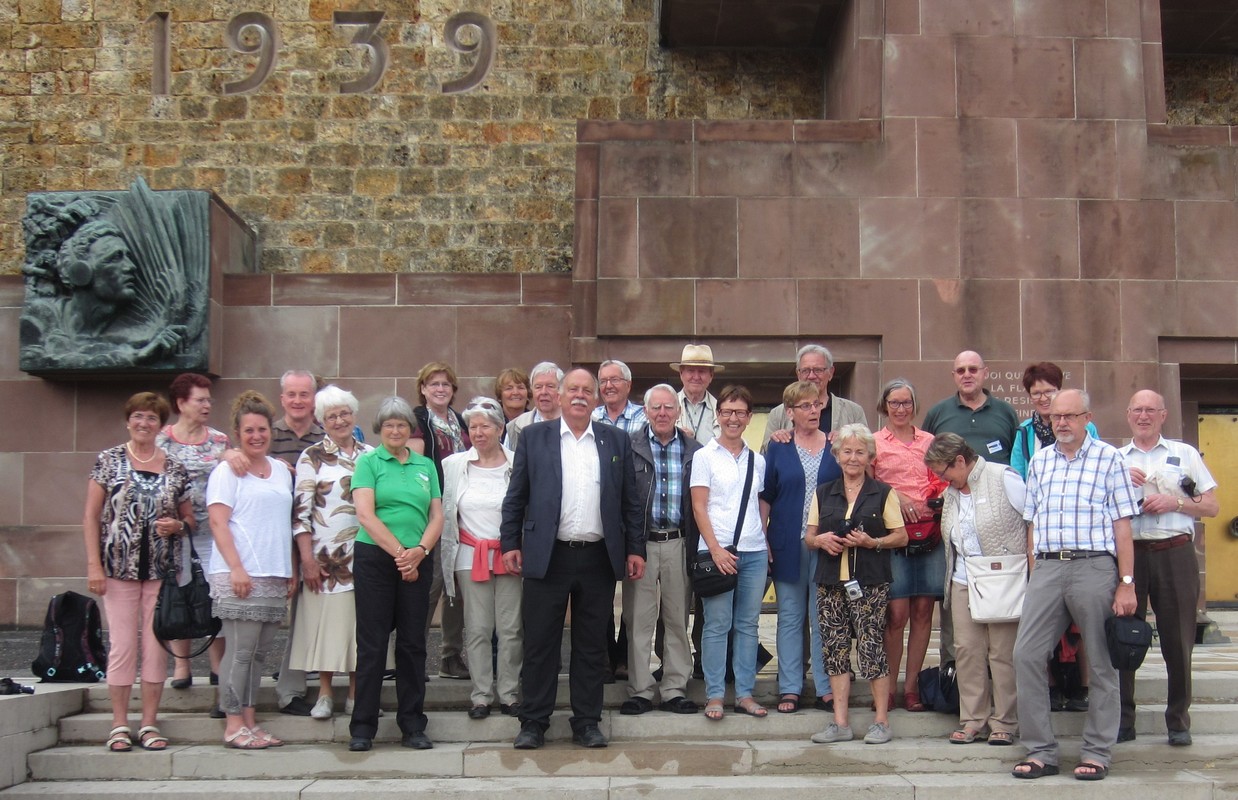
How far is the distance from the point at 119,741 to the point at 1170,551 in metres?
5.38

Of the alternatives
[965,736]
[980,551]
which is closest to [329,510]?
[980,551]

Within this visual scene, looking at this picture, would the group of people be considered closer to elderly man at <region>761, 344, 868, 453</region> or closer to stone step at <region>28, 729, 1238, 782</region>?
stone step at <region>28, 729, 1238, 782</region>

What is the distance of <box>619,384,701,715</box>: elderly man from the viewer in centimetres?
682

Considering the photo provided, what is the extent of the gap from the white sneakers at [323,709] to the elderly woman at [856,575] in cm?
252

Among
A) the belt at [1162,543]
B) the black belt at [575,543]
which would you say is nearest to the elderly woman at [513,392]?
the black belt at [575,543]

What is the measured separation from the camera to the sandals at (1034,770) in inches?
243

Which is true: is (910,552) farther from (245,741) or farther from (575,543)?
(245,741)

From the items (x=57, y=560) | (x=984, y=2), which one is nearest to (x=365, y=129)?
(x=57, y=560)

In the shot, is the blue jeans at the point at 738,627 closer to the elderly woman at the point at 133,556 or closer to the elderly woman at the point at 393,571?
the elderly woman at the point at 393,571

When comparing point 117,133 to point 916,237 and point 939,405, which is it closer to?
point 916,237

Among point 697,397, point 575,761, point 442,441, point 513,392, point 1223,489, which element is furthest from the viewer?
point 1223,489

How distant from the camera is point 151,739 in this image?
21.4 feet

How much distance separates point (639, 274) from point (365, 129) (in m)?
4.18

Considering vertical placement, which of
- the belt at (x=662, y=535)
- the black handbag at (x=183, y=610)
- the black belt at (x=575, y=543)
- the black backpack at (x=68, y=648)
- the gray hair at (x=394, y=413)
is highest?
the gray hair at (x=394, y=413)
